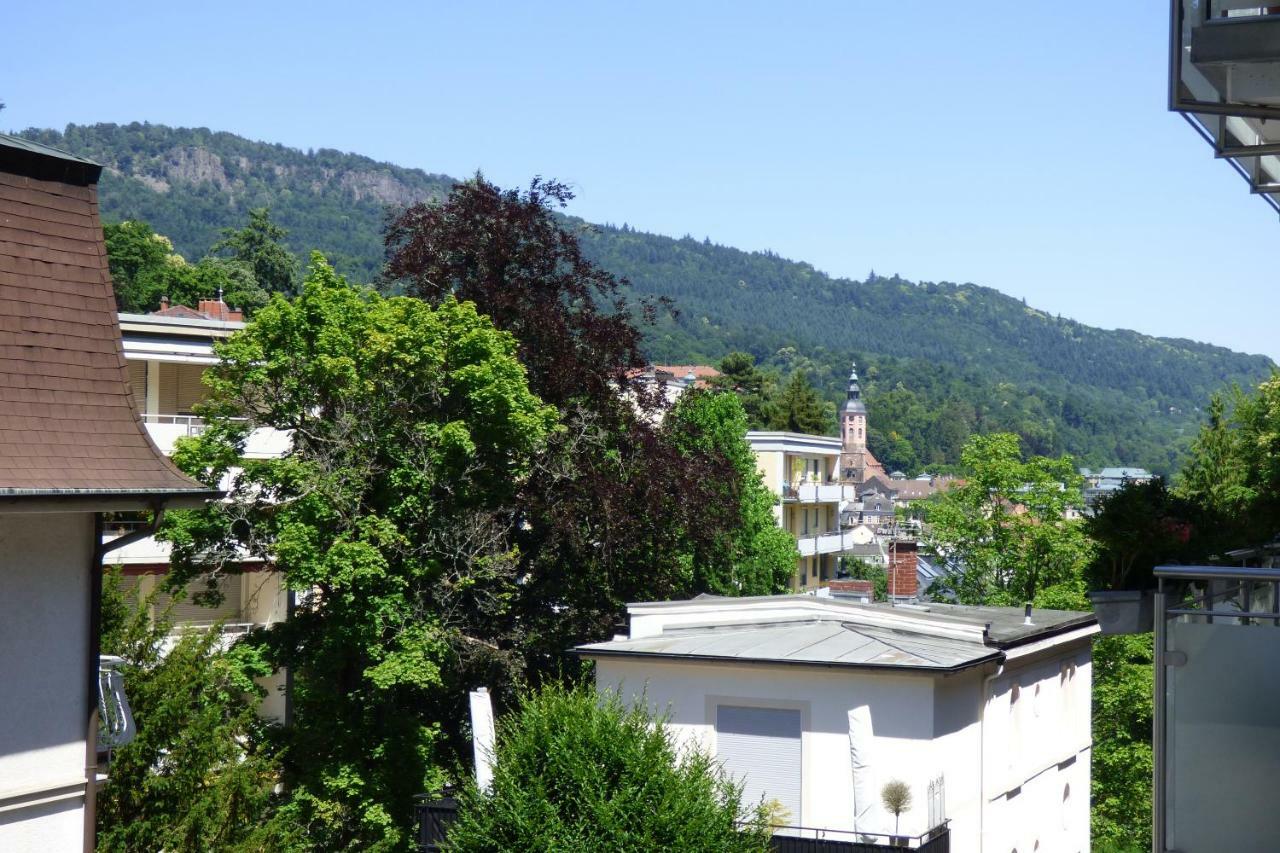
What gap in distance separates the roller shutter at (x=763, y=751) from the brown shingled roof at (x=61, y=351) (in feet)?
36.1

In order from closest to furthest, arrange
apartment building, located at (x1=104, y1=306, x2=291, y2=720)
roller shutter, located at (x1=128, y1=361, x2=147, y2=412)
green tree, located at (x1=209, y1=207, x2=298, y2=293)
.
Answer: apartment building, located at (x1=104, y1=306, x2=291, y2=720) → roller shutter, located at (x1=128, y1=361, x2=147, y2=412) → green tree, located at (x1=209, y1=207, x2=298, y2=293)

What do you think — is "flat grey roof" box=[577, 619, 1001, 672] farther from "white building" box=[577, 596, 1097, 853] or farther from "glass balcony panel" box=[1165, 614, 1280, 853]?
"glass balcony panel" box=[1165, 614, 1280, 853]

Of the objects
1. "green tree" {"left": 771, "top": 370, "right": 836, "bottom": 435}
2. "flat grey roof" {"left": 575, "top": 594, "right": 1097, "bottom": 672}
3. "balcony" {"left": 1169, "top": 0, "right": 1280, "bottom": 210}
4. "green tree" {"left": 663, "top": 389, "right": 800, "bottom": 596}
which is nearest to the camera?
"balcony" {"left": 1169, "top": 0, "right": 1280, "bottom": 210}

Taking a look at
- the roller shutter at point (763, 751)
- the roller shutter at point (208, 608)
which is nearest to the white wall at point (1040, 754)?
the roller shutter at point (763, 751)

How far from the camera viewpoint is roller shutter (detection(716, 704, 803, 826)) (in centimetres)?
1950

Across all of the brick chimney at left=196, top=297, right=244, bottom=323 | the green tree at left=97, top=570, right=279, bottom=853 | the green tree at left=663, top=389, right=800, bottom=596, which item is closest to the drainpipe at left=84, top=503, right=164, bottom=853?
the green tree at left=97, top=570, right=279, bottom=853

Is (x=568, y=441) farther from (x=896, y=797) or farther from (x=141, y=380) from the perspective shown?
(x=141, y=380)

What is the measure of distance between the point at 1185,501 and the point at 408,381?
653 inches

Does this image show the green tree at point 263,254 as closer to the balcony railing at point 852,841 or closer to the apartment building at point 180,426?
the apartment building at point 180,426

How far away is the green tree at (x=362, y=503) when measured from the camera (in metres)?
24.5

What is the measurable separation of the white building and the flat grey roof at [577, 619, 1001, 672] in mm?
30

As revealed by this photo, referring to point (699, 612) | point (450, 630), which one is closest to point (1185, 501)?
point (699, 612)

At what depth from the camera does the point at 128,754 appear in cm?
1580

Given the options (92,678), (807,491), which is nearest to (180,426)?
(92,678)
